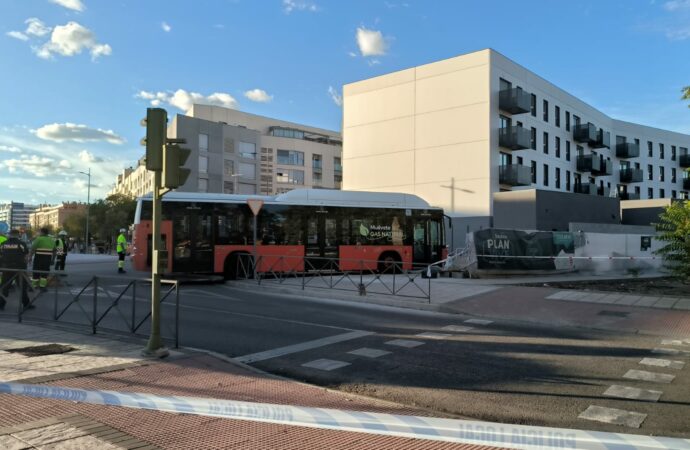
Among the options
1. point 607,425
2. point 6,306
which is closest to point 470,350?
point 607,425

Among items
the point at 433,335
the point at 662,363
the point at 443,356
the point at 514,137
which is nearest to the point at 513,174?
the point at 514,137

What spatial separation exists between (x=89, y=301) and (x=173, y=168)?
13.2 feet

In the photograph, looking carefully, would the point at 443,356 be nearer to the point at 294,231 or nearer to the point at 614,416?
the point at 614,416

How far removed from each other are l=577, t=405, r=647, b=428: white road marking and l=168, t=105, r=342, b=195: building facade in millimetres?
55888

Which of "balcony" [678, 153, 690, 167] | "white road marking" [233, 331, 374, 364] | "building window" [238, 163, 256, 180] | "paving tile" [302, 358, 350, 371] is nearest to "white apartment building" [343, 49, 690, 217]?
"balcony" [678, 153, 690, 167]

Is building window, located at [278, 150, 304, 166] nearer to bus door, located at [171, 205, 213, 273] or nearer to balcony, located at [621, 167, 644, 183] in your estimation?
balcony, located at [621, 167, 644, 183]

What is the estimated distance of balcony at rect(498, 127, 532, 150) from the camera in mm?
37844

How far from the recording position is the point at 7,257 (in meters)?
11.9

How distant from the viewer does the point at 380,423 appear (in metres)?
4.70

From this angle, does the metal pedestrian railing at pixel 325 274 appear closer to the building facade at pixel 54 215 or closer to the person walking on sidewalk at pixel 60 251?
the person walking on sidewalk at pixel 60 251

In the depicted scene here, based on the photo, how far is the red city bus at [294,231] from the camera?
1781 cm

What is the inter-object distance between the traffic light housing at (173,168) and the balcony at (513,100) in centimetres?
3439

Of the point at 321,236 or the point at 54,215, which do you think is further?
the point at 54,215

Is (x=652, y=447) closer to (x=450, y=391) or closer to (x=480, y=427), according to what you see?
(x=480, y=427)
